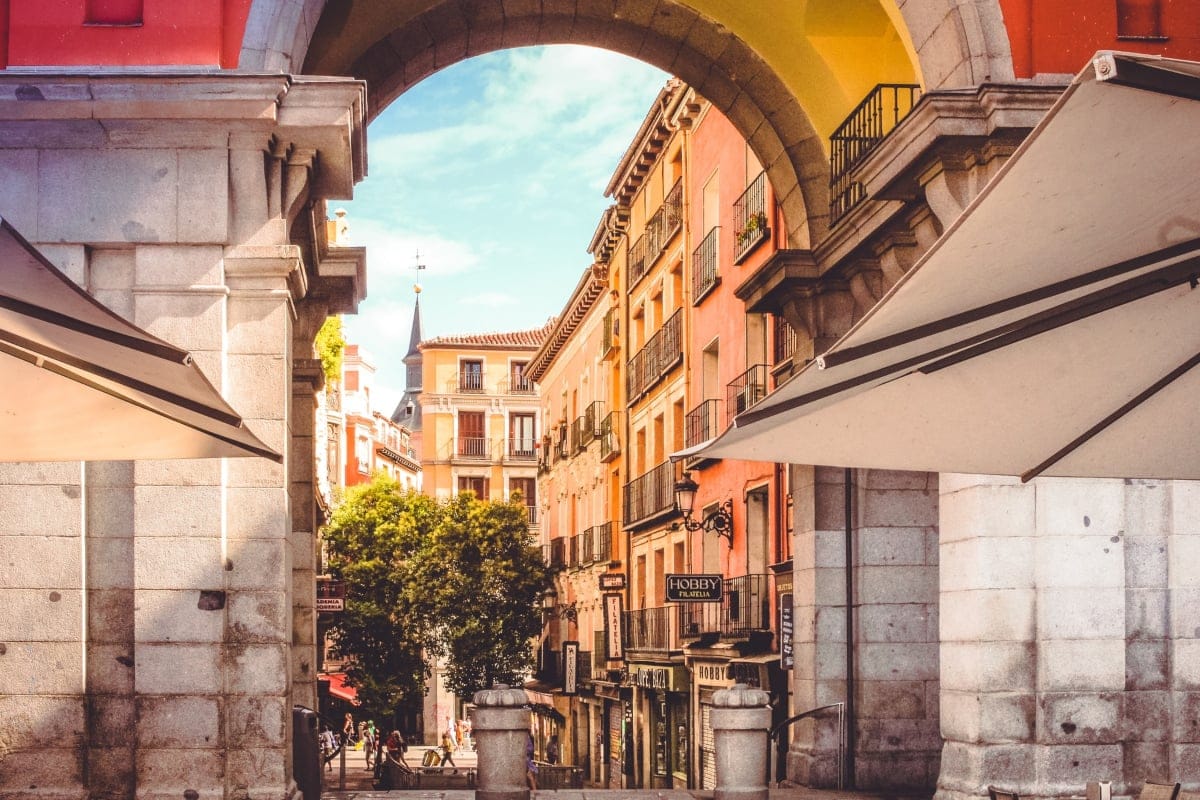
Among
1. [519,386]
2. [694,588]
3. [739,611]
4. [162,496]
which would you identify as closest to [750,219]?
[694,588]

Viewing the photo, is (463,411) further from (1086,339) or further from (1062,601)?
(1086,339)

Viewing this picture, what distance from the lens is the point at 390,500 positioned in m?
55.8

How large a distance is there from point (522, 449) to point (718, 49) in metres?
70.2

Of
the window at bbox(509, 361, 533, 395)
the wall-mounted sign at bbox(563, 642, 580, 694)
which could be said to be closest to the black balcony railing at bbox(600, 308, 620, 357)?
the wall-mounted sign at bbox(563, 642, 580, 694)

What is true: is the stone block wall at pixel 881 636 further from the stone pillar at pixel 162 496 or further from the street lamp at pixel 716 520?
the street lamp at pixel 716 520

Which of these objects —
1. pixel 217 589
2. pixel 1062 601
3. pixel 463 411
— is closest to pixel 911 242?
pixel 1062 601

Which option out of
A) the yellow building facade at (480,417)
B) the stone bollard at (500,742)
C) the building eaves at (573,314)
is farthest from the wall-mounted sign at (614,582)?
the yellow building facade at (480,417)

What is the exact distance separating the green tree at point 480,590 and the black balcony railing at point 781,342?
2488 cm

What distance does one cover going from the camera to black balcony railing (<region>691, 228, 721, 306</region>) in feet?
105

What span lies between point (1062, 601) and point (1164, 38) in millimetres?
4312

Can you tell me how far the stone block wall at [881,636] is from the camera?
1625 cm

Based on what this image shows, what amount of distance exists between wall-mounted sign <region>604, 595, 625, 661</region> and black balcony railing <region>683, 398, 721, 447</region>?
29.5 ft

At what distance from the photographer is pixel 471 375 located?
289ft

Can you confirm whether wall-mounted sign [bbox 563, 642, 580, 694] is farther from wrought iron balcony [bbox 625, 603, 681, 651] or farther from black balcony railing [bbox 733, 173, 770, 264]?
black balcony railing [bbox 733, 173, 770, 264]
